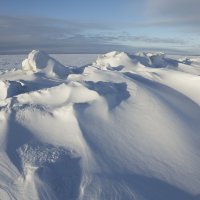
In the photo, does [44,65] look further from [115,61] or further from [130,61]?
[130,61]

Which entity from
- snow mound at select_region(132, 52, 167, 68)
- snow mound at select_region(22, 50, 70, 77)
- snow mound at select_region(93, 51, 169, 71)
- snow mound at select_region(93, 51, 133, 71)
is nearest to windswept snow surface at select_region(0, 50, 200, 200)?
snow mound at select_region(22, 50, 70, 77)

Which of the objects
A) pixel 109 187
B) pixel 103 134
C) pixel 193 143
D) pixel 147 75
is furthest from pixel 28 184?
pixel 147 75

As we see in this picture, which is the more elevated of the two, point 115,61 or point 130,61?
point 130,61

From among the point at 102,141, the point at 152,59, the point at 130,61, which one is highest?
the point at 102,141

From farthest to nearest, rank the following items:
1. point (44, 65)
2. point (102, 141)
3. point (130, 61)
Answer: point (130, 61) → point (44, 65) → point (102, 141)

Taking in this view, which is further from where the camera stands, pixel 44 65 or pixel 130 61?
pixel 130 61

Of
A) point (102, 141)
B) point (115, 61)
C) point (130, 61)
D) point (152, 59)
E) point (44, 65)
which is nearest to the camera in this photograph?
point (102, 141)

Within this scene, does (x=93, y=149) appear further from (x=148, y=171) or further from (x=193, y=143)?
(x=193, y=143)

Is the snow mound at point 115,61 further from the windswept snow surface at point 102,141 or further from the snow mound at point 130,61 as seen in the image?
the windswept snow surface at point 102,141

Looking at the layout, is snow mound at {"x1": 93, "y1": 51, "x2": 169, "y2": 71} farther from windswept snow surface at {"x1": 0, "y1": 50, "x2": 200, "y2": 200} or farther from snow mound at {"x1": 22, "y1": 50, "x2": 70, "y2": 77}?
windswept snow surface at {"x1": 0, "y1": 50, "x2": 200, "y2": 200}

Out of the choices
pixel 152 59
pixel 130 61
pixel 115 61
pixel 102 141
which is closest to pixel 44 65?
pixel 115 61
